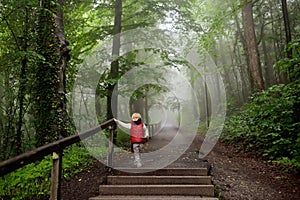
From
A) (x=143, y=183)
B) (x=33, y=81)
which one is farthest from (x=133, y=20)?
(x=143, y=183)

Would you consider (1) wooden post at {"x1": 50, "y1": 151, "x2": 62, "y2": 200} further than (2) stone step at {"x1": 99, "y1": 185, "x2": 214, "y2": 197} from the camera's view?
No

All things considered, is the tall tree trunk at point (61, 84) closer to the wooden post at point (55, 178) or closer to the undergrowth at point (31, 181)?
the undergrowth at point (31, 181)

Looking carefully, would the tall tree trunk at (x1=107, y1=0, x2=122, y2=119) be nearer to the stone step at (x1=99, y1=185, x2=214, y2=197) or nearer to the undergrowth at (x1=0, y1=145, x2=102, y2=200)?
the undergrowth at (x1=0, y1=145, x2=102, y2=200)

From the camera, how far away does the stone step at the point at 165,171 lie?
17.5ft

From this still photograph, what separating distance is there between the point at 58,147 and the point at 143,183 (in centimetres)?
250

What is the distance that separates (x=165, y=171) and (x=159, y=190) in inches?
35.2

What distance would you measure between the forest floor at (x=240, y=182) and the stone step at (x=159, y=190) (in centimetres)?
20

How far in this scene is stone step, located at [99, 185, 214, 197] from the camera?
4.46 m

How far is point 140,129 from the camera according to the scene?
608 centimetres

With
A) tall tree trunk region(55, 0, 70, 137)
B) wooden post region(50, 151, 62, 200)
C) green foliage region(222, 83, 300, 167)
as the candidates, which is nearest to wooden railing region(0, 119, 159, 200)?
wooden post region(50, 151, 62, 200)

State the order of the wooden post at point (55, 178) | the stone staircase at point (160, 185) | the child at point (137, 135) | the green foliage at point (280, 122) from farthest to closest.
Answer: the green foliage at point (280, 122), the child at point (137, 135), the stone staircase at point (160, 185), the wooden post at point (55, 178)

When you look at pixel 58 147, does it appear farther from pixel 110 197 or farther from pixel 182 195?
pixel 182 195

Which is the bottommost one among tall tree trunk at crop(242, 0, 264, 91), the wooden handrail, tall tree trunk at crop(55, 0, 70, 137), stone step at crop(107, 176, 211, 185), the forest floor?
the forest floor

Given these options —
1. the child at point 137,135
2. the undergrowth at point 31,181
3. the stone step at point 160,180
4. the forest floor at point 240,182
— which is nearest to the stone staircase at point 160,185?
the stone step at point 160,180
